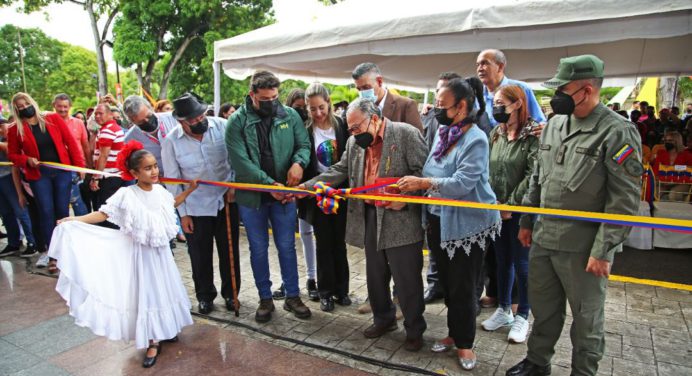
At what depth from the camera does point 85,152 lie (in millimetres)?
5949

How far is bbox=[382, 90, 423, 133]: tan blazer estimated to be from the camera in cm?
382

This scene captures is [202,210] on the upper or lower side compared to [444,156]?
lower

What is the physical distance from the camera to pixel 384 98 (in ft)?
12.7

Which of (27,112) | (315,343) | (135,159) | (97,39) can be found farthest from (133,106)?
(97,39)

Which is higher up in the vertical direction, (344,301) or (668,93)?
(668,93)

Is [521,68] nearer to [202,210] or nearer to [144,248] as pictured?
[202,210]

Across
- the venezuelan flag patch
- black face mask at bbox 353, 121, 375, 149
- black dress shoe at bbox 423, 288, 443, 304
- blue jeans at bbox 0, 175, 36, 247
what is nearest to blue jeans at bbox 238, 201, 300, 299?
black face mask at bbox 353, 121, 375, 149

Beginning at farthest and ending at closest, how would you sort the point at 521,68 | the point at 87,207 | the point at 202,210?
the point at 521,68 < the point at 87,207 < the point at 202,210

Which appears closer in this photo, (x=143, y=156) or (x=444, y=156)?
(x=444, y=156)

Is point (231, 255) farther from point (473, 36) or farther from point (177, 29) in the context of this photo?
point (177, 29)

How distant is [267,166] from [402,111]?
1.24 meters

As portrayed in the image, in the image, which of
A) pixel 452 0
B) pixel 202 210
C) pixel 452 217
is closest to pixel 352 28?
pixel 452 0

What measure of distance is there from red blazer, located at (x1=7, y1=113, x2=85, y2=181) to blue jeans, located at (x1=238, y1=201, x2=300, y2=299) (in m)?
2.88

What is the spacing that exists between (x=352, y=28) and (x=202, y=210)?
9.51 ft
